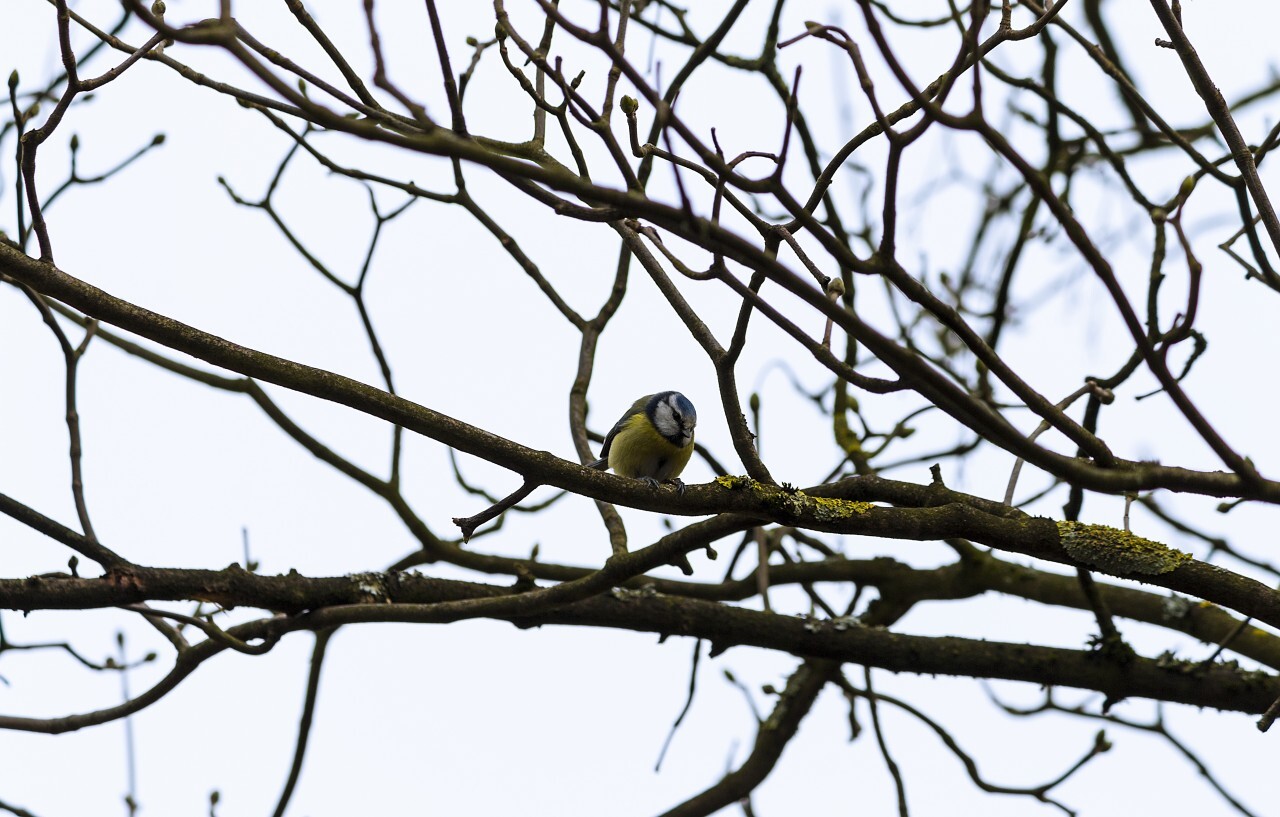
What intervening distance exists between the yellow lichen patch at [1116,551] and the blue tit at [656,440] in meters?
1.94

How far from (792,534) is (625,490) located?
211cm

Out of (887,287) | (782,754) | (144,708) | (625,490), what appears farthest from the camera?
(887,287)

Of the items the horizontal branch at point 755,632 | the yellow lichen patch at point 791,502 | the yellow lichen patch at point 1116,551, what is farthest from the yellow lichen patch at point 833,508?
the horizontal branch at point 755,632

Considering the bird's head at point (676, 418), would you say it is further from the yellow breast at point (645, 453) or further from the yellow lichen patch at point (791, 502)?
the yellow lichen patch at point (791, 502)

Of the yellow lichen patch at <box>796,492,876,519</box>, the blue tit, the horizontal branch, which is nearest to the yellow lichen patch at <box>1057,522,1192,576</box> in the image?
the yellow lichen patch at <box>796,492,876,519</box>

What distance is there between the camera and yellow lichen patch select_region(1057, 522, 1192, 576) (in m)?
2.80

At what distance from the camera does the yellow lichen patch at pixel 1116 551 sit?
9.20ft

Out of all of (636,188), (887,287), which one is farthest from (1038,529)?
(887,287)

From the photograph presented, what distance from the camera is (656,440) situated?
4.71 m

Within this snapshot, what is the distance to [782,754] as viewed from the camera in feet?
14.3

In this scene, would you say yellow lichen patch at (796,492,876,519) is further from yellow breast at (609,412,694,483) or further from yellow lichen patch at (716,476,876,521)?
yellow breast at (609,412,694,483)

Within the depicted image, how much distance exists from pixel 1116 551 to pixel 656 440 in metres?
2.14

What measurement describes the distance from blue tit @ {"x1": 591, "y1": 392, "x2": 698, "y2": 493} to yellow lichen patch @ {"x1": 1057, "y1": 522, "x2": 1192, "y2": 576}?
6.35ft

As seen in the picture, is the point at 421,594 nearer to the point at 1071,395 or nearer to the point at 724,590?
the point at 724,590
